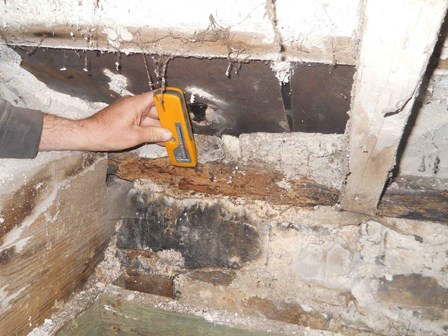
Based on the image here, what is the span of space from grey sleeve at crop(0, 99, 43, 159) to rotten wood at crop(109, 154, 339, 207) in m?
0.45

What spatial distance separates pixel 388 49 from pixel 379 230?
91 cm

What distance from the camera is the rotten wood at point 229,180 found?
4.58 ft

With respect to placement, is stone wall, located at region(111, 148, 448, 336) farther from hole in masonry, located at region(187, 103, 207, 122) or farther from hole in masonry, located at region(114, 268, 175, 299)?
hole in masonry, located at region(187, 103, 207, 122)

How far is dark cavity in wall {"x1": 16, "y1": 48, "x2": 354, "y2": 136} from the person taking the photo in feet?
3.33

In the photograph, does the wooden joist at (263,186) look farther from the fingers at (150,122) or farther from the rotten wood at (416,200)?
the fingers at (150,122)

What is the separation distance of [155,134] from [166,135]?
1.4 inches

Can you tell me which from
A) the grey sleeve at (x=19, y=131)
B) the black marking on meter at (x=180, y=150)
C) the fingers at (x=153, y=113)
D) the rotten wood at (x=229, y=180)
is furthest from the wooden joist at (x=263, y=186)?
the grey sleeve at (x=19, y=131)

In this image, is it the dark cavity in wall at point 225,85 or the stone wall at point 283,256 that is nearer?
the dark cavity in wall at point 225,85

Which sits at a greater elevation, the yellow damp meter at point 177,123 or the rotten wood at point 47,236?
the yellow damp meter at point 177,123

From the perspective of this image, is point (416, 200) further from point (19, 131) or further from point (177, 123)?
point (19, 131)

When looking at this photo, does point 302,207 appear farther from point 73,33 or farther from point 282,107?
point 73,33

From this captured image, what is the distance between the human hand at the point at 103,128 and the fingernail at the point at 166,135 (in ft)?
0.19

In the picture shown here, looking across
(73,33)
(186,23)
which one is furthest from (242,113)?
(73,33)

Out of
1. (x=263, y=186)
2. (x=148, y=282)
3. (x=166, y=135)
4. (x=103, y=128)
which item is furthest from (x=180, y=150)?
(x=148, y=282)
